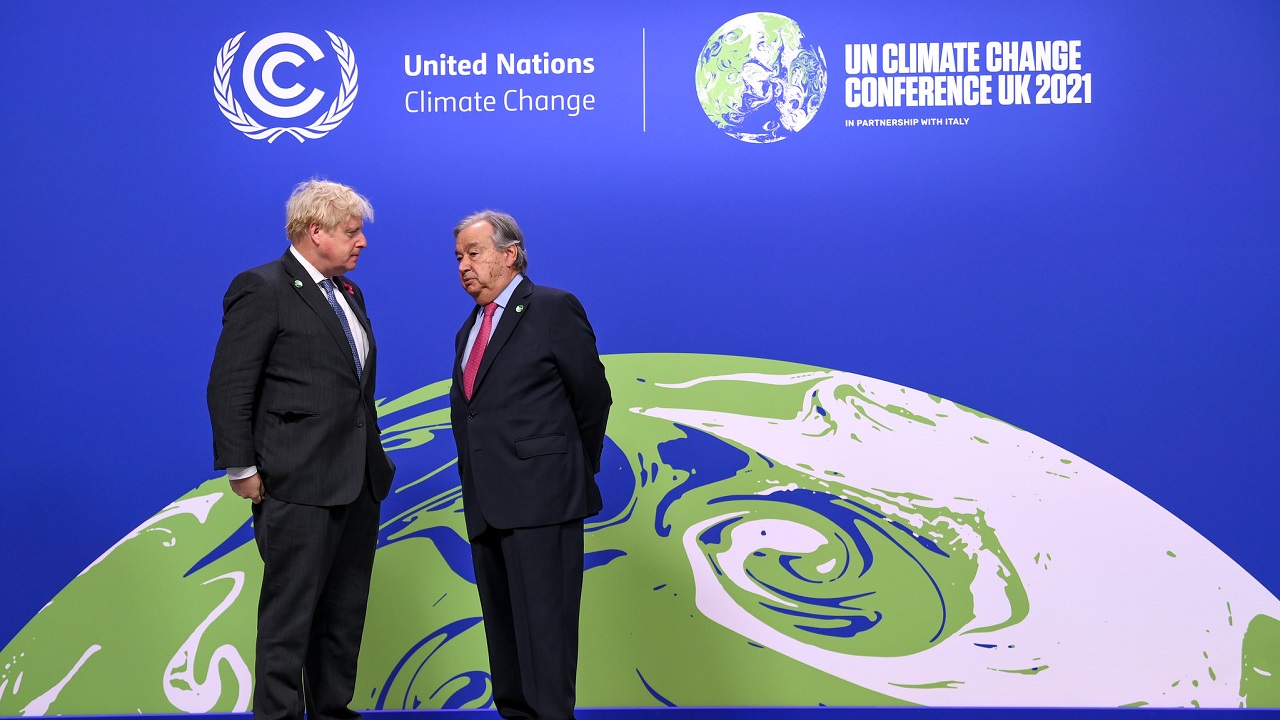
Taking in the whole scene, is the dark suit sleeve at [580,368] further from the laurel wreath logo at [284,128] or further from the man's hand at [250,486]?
the laurel wreath logo at [284,128]

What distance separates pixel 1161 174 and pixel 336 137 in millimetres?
2777

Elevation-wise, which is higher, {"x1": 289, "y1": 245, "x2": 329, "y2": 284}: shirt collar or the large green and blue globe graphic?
{"x1": 289, "y1": 245, "x2": 329, "y2": 284}: shirt collar

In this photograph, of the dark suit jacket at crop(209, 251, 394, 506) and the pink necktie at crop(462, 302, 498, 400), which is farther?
the pink necktie at crop(462, 302, 498, 400)

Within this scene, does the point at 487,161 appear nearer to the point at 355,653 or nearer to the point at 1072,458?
the point at 355,653

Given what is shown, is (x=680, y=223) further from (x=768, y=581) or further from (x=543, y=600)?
(x=543, y=600)

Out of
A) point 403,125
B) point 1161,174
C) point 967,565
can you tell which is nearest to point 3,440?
point 403,125

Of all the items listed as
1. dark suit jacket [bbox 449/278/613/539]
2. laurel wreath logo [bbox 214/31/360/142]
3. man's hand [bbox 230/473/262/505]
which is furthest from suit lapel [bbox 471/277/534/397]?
laurel wreath logo [bbox 214/31/360/142]

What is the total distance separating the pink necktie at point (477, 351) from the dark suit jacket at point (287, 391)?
0.92 ft

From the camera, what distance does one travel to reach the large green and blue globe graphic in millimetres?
3117

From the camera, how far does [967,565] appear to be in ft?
10.3

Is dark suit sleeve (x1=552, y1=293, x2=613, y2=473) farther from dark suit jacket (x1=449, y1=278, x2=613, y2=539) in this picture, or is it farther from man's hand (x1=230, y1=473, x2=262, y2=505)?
man's hand (x1=230, y1=473, x2=262, y2=505)

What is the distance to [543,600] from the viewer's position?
95.7 inches

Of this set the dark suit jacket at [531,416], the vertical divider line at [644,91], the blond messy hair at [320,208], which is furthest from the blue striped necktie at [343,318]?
the vertical divider line at [644,91]

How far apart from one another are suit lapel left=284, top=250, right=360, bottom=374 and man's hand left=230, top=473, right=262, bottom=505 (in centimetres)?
35
